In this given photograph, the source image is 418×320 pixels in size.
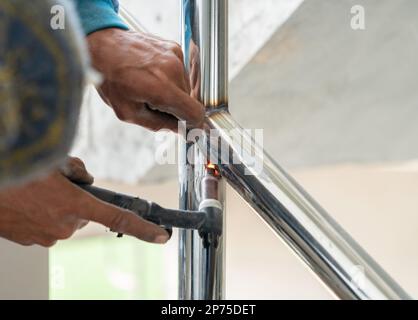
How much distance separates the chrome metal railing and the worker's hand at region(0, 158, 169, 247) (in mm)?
75

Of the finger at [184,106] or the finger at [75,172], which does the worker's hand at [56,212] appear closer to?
the finger at [75,172]

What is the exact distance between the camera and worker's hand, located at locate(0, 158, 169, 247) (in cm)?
33

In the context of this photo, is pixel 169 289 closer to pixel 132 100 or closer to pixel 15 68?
pixel 132 100

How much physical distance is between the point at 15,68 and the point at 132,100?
1.26ft

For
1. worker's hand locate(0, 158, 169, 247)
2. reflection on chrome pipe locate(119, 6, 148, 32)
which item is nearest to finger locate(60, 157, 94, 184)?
worker's hand locate(0, 158, 169, 247)

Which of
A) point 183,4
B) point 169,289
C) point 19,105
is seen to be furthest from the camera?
point 169,289

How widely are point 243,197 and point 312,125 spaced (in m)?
1.11

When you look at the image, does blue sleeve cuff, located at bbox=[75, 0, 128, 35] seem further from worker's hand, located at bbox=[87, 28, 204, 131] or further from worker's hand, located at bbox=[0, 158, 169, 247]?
worker's hand, located at bbox=[0, 158, 169, 247]

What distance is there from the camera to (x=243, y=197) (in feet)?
1.36

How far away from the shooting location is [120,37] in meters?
0.50

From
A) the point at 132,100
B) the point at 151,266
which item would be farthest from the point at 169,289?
the point at 132,100

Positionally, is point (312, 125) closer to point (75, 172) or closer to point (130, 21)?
point (130, 21)

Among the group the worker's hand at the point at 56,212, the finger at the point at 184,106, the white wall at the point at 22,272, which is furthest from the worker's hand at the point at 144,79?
the white wall at the point at 22,272

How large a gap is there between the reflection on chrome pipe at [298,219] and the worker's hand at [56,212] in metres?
0.07
